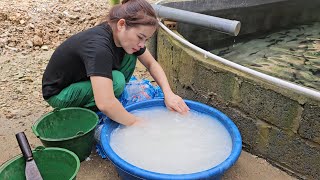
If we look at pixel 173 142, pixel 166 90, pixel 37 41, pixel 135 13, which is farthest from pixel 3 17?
pixel 173 142

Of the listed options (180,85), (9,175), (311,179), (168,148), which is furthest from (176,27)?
(9,175)

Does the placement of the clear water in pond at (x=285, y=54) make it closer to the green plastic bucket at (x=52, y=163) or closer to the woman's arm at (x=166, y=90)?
the woman's arm at (x=166, y=90)

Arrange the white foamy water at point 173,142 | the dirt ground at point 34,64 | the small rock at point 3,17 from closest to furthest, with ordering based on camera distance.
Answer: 1. the white foamy water at point 173,142
2. the dirt ground at point 34,64
3. the small rock at point 3,17

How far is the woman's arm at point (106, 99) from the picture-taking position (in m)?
1.97

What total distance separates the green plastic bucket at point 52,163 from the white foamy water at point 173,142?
0.29 m

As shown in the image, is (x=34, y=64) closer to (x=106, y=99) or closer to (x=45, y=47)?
(x=45, y=47)

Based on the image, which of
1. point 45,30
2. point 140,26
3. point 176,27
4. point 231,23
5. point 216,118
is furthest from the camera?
point 45,30

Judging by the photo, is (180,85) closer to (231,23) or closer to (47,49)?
(231,23)

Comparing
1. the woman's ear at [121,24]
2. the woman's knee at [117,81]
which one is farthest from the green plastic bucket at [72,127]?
the woman's ear at [121,24]

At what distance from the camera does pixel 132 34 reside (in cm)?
204

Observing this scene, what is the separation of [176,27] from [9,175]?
203 centimetres

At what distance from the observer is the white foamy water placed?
197 cm

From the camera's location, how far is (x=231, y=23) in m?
2.45

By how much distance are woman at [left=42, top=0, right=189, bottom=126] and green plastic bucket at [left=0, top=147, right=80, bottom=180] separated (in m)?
0.34
